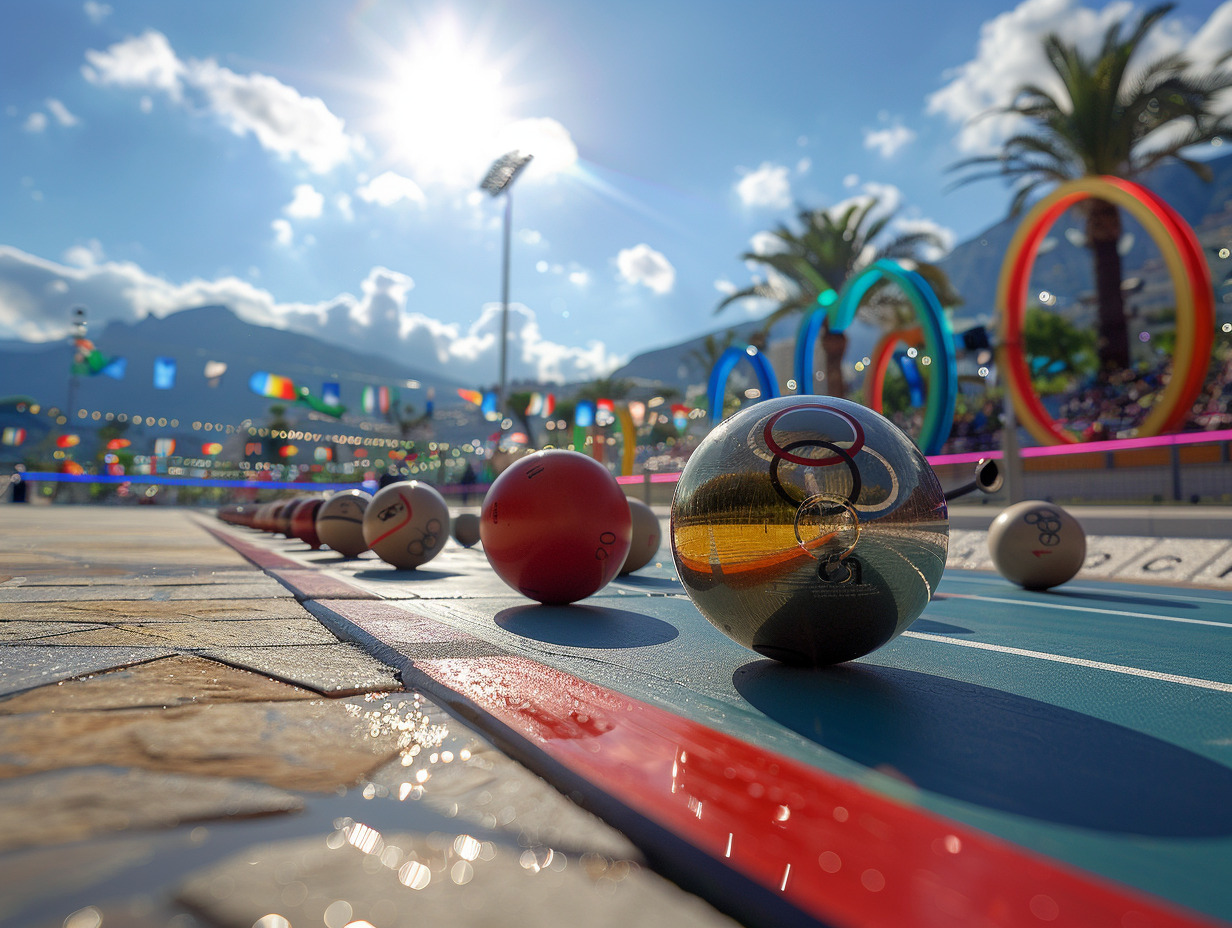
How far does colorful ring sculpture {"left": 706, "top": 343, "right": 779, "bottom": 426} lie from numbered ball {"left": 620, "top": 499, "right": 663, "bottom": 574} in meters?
13.9

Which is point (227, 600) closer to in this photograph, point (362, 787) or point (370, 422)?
point (362, 787)

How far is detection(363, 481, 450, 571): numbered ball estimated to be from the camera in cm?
918

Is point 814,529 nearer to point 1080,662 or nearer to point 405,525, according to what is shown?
point 1080,662

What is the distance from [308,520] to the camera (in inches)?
548

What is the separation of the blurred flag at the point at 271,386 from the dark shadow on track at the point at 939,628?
29.7 m

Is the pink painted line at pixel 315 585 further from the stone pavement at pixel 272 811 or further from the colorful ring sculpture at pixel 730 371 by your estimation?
the colorful ring sculpture at pixel 730 371

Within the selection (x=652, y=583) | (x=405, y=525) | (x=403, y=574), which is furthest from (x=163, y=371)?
(x=652, y=583)

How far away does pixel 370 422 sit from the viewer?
634 ft

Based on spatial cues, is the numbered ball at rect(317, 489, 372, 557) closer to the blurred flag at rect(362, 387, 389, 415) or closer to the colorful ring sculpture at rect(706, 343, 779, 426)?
the colorful ring sculpture at rect(706, 343, 779, 426)

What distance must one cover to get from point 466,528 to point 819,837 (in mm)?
13651

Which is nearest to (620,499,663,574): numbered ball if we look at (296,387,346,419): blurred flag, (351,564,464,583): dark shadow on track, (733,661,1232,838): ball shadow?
(351,564,464,583): dark shadow on track

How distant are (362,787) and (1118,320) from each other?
25913 millimetres

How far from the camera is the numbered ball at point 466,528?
14.9 m

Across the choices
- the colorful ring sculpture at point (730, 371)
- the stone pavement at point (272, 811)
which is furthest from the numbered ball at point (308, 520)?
the colorful ring sculpture at point (730, 371)
